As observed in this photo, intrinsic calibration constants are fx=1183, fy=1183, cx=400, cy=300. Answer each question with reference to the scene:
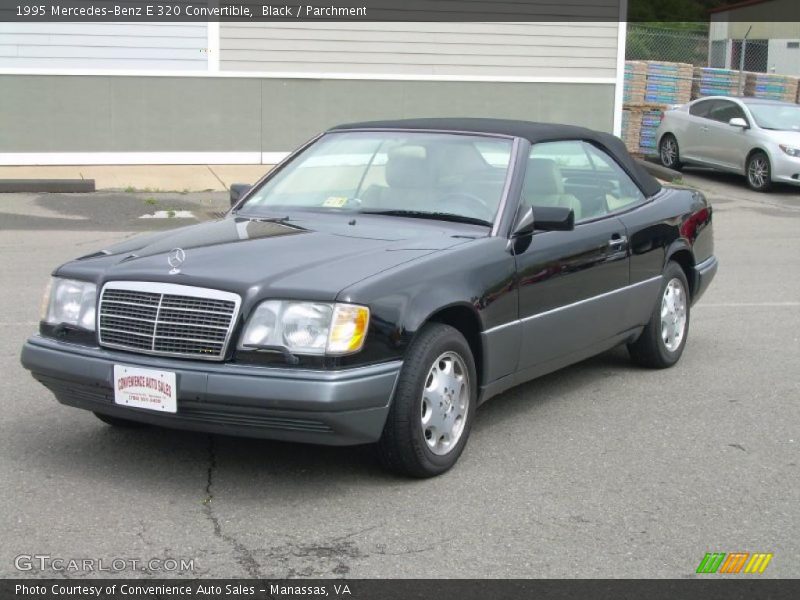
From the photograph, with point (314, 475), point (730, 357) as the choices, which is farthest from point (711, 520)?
point (730, 357)

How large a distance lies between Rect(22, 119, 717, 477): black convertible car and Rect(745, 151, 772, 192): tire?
1168 centimetres

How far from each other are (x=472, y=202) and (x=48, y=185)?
10.7 meters

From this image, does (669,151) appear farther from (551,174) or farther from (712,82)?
(551,174)

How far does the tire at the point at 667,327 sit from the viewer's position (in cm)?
700

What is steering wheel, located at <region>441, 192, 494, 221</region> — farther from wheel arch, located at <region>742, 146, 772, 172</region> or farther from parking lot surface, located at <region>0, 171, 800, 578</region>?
wheel arch, located at <region>742, 146, 772, 172</region>

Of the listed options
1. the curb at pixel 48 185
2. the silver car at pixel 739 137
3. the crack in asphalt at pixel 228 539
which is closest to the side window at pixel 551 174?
the crack in asphalt at pixel 228 539

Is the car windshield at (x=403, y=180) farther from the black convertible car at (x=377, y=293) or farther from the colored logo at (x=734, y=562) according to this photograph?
the colored logo at (x=734, y=562)

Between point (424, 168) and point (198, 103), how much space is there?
Result: 12310mm

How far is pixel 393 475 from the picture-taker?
5.08 meters

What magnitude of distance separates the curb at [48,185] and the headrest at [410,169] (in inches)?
400

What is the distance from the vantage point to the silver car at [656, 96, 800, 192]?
A: 17.7 metres

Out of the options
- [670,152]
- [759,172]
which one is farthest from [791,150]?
[670,152]

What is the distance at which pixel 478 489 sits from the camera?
4988 millimetres

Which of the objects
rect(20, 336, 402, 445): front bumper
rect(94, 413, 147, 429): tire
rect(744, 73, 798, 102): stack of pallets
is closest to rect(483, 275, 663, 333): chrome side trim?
rect(20, 336, 402, 445): front bumper
